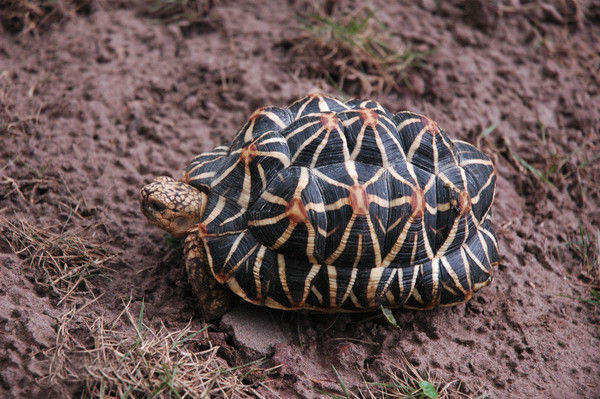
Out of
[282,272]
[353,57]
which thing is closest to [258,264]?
[282,272]

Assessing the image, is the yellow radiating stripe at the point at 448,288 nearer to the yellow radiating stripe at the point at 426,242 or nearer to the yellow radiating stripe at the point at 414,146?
the yellow radiating stripe at the point at 426,242

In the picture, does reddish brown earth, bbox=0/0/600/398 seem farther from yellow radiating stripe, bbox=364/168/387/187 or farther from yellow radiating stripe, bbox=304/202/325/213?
yellow radiating stripe, bbox=364/168/387/187

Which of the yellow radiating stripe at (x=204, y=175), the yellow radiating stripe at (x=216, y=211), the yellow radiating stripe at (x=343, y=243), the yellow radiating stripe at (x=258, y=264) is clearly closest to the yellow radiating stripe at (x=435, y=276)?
the yellow radiating stripe at (x=343, y=243)

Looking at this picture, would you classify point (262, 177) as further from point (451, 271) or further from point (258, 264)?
point (451, 271)

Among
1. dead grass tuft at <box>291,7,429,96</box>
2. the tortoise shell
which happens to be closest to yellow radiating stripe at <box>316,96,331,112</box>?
the tortoise shell

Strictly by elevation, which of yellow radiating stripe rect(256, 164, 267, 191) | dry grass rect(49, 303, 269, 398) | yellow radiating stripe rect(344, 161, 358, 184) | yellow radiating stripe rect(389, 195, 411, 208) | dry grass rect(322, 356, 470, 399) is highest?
yellow radiating stripe rect(344, 161, 358, 184)

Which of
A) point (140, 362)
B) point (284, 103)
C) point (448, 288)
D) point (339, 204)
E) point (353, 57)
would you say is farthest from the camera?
point (353, 57)

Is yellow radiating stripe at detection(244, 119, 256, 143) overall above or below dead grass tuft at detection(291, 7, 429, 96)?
above

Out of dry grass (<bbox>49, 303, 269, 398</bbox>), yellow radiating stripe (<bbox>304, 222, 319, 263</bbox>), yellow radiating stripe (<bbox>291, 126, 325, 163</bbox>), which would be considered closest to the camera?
dry grass (<bbox>49, 303, 269, 398</bbox>)
